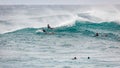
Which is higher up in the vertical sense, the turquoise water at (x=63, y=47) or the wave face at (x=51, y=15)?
the wave face at (x=51, y=15)

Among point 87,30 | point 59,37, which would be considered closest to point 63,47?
point 59,37

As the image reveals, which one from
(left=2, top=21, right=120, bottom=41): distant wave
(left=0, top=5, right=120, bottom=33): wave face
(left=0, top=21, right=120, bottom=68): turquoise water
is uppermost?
(left=0, top=5, right=120, bottom=33): wave face

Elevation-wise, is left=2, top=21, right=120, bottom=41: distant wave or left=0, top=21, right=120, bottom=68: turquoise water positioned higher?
left=2, top=21, right=120, bottom=41: distant wave

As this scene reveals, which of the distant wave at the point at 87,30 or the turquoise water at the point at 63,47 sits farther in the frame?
the distant wave at the point at 87,30

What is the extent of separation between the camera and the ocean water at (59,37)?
9.56 feet

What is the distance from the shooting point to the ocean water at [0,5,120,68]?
9.56 feet

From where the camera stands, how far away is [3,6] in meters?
3.03

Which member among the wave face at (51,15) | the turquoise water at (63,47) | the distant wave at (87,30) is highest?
the wave face at (51,15)

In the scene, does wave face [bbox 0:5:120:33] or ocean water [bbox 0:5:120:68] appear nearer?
ocean water [bbox 0:5:120:68]

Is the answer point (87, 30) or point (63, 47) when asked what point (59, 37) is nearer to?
point (63, 47)

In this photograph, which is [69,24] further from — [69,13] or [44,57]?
[44,57]

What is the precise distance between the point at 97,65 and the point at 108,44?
31cm

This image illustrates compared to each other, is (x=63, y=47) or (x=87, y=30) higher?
(x=87, y=30)

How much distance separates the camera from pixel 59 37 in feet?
10.0
